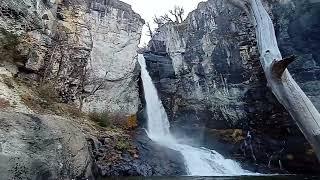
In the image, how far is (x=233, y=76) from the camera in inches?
663

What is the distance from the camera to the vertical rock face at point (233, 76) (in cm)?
1488

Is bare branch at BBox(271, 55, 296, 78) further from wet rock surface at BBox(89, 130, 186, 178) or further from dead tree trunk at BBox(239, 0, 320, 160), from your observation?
wet rock surface at BBox(89, 130, 186, 178)

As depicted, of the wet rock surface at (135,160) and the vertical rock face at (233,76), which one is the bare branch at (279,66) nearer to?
the wet rock surface at (135,160)

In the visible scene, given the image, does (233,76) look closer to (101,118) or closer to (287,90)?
(101,118)

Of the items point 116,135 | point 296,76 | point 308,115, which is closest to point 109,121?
point 116,135

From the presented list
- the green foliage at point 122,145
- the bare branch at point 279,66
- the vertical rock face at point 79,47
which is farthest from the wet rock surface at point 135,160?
the bare branch at point 279,66

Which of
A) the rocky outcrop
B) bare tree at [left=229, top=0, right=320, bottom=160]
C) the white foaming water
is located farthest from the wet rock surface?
bare tree at [left=229, top=0, right=320, bottom=160]

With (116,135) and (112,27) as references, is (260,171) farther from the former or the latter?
(112,27)

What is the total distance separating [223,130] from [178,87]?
12.3ft

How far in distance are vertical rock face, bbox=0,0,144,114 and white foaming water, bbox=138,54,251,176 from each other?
1678 mm

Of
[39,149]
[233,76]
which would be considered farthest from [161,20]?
[39,149]

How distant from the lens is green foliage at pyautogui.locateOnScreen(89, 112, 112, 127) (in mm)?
14227

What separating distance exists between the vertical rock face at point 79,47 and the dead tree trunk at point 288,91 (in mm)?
10207

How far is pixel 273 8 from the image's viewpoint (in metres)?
15.2
